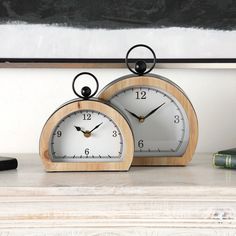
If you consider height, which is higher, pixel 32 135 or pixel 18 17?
pixel 18 17

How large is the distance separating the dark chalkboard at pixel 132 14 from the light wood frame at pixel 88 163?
33cm

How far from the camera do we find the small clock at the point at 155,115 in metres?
0.94

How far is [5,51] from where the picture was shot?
1176mm

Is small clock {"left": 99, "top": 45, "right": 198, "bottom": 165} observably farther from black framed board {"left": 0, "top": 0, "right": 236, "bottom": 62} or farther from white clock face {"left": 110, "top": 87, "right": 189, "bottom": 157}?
black framed board {"left": 0, "top": 0, "right": 236, "bottom": 62}

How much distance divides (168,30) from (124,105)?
28 centimetres

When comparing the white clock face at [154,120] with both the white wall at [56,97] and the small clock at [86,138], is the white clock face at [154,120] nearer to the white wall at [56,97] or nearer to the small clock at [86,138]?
the small clock at [86,138]

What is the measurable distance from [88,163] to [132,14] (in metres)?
0.40

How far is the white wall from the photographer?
1.20 metres

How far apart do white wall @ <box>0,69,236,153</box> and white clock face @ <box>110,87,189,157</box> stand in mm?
251
